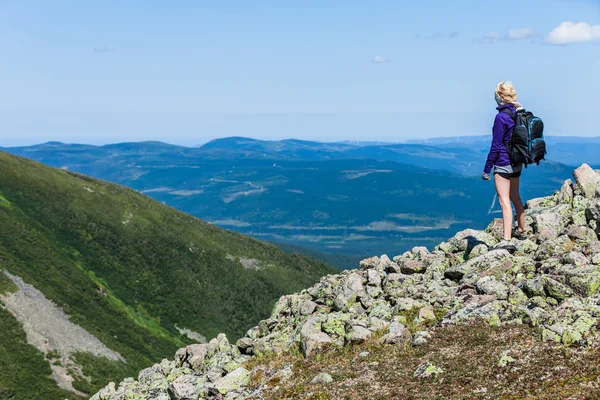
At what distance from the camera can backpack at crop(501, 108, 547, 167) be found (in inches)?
765

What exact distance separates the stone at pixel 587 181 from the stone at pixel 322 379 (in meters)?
14.7

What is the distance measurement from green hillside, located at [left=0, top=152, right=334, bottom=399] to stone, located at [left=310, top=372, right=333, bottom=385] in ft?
287

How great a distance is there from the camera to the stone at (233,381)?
59.9 ft

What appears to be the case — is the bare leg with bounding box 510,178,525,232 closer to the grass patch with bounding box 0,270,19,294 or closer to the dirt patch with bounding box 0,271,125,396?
the dirt patch with bounding box 0,271,125,396

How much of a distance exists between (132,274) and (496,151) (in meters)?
154

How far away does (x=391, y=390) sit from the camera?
14.6m

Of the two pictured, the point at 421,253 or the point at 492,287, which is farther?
the point at 421,253

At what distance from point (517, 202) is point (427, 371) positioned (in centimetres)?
989

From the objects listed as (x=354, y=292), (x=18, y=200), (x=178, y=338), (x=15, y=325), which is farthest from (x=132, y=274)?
(x=354, y=292)

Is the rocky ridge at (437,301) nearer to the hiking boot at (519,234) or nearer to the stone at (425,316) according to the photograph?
the stone at (425,316)

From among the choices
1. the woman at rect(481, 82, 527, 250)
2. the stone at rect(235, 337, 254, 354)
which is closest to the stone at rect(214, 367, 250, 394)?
the stone at rect(235, 337, 254, 354)

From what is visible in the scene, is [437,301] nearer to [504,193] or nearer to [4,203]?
[504,193]

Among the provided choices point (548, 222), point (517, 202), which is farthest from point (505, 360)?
point (548, 222)

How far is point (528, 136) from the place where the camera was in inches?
770
